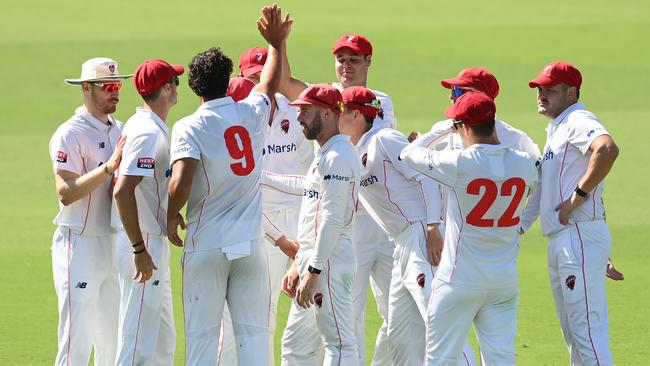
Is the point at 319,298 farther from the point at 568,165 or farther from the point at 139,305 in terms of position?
the point at 568,165

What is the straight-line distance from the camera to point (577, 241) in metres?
7.89

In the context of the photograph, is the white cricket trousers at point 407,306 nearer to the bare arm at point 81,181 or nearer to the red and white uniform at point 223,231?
the red and white uniform at point 223,231

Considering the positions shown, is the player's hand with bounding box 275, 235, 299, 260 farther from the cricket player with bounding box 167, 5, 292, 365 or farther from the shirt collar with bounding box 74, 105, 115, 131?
the shirt collar with bounding box 74, 105, 115, 131

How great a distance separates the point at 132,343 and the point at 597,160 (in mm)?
3258

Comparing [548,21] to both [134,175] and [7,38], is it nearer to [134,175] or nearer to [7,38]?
[7,38]

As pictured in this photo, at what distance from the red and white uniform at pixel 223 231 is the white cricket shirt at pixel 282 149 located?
1243mm

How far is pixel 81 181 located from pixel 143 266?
34.2 inches

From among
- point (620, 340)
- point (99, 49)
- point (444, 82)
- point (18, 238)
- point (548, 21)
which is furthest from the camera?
point (548, 21)

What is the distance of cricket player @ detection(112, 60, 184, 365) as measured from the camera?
7.21m

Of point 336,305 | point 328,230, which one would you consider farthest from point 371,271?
point 328,230

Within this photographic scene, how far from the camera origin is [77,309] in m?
7.78

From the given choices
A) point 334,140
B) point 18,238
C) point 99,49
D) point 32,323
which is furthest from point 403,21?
point 334,140

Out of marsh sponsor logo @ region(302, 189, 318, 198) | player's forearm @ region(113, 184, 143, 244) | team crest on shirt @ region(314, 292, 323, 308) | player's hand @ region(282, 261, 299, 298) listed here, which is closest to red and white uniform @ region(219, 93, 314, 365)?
player's hand @ region(282, 261, 299, 298)

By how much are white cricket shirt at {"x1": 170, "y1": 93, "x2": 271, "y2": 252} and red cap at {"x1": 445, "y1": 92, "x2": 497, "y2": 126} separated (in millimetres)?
1243
